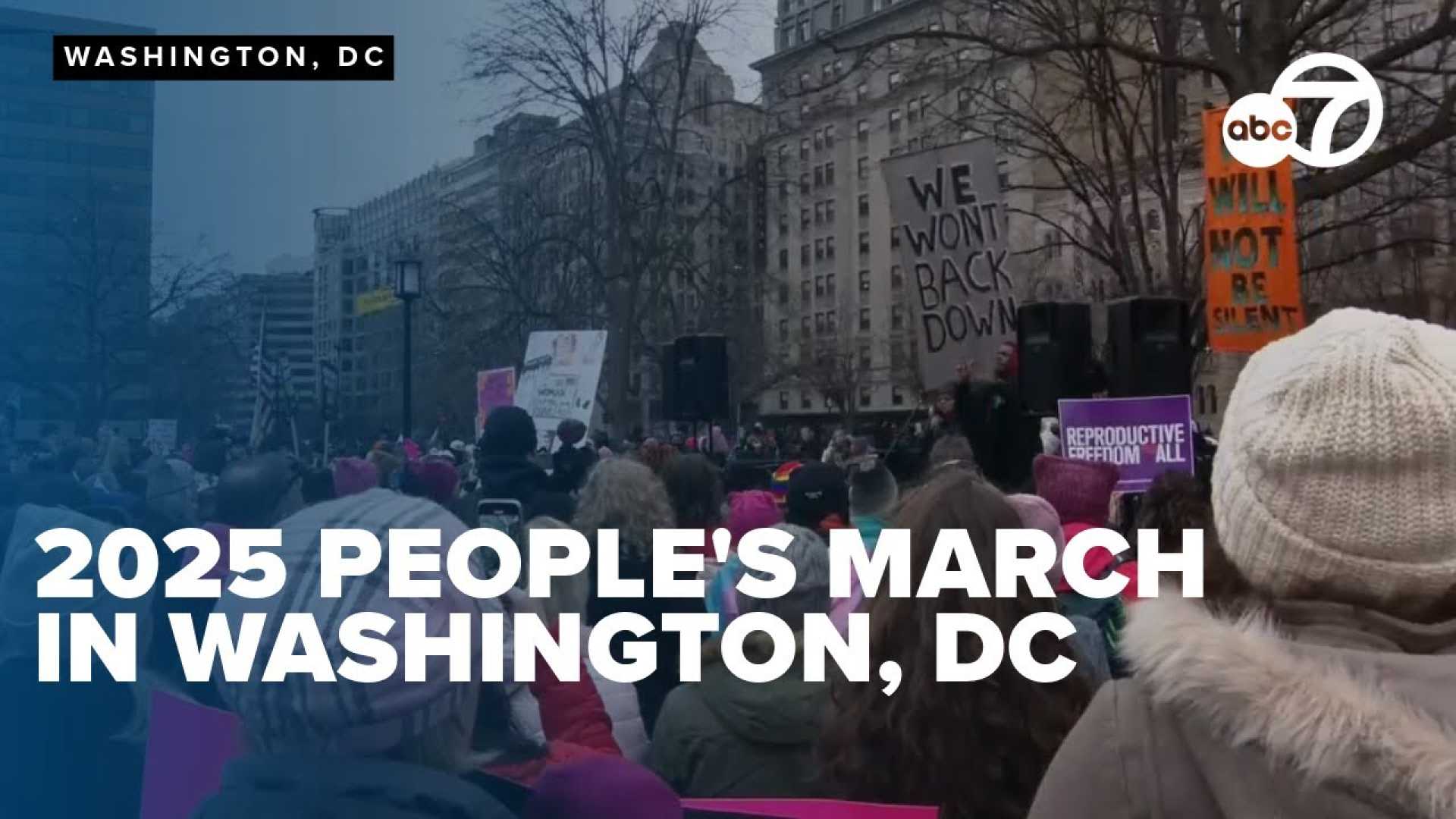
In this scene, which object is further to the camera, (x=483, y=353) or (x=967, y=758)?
(x=483, y=353)

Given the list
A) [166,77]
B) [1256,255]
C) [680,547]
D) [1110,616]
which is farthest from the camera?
[1256,255]

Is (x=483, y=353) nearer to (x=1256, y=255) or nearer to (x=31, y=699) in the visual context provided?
(x=1256, y=255)

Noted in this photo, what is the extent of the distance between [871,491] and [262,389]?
39.6 ft

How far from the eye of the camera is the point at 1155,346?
9078mm

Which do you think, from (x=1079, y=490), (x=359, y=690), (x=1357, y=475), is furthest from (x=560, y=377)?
(x=1357, y=475)

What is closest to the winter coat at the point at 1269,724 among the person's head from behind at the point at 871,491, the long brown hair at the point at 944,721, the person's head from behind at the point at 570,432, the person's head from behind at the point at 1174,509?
the long brown hair at the point at 944,721

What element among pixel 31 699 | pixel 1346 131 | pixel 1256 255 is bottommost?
pixel 31 699

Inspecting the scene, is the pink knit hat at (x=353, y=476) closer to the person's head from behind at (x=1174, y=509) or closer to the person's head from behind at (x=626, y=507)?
the person's head from behind at (x=626, y=507)

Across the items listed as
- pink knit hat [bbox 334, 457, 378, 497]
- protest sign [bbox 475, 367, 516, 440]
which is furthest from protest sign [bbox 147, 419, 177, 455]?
pink knit hat [bbox 334, 457, 378, 497]

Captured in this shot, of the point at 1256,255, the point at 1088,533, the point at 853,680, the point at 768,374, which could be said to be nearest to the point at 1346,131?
the point at 1256,255

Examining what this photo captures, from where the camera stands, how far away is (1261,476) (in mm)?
1588

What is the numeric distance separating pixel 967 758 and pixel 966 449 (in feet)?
16.7

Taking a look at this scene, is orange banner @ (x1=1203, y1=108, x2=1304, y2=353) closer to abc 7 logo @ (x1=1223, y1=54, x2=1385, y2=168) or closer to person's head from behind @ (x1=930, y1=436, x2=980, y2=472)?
abc 7 logo @ (x1=1223, y1=54, x2=1385, y2=168)

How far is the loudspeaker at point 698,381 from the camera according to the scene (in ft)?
46.0
